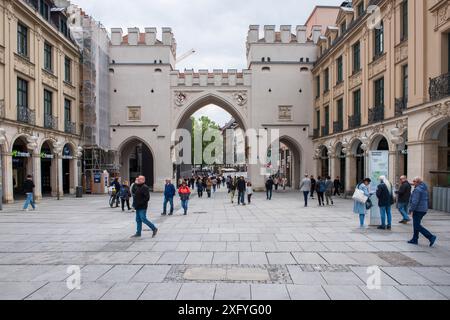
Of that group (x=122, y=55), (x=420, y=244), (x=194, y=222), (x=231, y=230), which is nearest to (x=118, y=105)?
(x=122, y=55)

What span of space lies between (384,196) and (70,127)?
24.4 meters

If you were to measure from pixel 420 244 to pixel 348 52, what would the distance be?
65.2 feet

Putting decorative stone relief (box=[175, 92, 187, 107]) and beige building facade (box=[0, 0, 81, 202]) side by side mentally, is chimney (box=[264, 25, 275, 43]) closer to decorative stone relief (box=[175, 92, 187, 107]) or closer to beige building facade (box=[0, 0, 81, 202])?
decorative stone relief (box=[175, 92, 187, 107])

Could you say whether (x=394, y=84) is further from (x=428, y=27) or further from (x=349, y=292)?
(x=349, y=292)

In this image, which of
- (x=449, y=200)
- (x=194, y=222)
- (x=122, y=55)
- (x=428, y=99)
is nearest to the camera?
(x=194, y=222)

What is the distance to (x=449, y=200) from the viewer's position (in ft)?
47.1

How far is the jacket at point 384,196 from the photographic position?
1042 cm

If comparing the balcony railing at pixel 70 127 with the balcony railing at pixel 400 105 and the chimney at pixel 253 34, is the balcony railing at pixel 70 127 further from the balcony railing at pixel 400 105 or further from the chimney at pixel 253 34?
the balcony railing at pixel 400 105

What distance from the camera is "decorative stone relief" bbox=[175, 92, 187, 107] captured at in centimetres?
3334

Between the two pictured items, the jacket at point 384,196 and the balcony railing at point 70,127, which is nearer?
the jacket at point 384,196

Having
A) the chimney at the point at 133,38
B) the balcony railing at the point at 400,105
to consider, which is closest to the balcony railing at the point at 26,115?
the chimney at the point at 133,38

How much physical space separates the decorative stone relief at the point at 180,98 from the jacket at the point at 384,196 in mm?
25114

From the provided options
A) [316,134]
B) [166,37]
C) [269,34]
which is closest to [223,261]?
[316,134]

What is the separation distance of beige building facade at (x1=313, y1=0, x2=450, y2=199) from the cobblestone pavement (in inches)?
217
